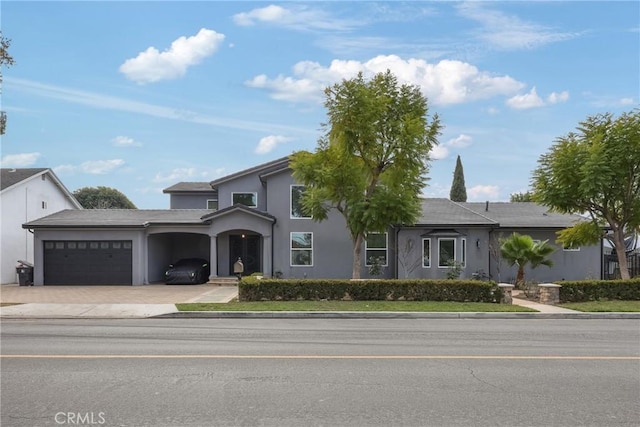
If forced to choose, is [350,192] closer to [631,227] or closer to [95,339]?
[631,227]

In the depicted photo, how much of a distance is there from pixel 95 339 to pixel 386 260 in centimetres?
1743

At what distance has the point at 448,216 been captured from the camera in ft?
88.8

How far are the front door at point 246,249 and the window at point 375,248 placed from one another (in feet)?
19.1

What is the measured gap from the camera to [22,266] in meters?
26.1

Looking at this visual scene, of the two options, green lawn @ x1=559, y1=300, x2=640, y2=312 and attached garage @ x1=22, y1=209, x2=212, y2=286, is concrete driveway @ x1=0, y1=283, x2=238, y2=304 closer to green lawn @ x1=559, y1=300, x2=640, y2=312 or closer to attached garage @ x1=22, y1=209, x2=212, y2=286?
attached garage @ x1=22, y1=209, x2=212, y2=286

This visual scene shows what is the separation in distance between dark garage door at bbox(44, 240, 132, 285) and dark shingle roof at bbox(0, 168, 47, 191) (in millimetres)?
4661

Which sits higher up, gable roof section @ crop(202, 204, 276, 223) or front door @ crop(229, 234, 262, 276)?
gable roof section @ crop(202, 204, 276, 223)

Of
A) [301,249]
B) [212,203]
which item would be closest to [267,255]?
[301,249]

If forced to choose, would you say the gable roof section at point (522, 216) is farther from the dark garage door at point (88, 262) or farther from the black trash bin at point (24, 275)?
the black trash bin at point (24, 275)

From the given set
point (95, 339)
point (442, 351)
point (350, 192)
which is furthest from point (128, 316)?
point (350, 192)

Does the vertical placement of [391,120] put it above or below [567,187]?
above

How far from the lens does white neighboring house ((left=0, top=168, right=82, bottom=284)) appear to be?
90.0ft

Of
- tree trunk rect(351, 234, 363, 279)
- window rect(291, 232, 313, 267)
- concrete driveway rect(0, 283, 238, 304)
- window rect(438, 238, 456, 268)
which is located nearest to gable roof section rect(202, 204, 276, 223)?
window rect(291, 232, 313, 267)

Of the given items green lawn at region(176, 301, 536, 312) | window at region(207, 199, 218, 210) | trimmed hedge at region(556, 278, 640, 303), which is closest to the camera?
green lawn at region(176, 301, 536, 312)
